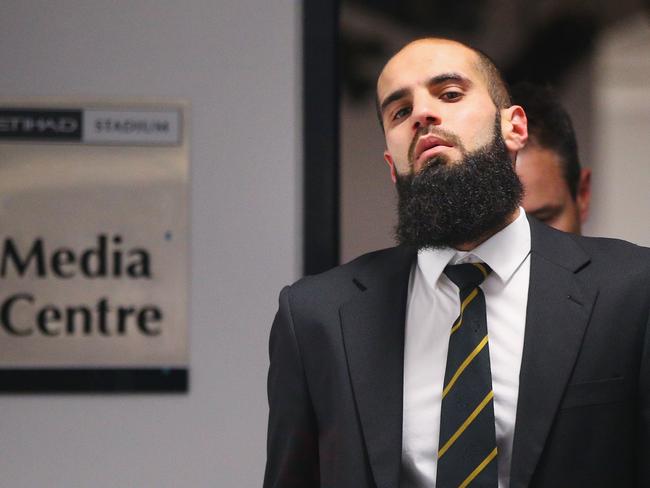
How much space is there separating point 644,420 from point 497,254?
1.06ft

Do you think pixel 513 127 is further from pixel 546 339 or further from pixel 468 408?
pixel 468 408

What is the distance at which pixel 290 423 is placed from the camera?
1.34 m

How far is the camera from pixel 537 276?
129 cm

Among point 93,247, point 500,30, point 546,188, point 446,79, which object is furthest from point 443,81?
point 500,30

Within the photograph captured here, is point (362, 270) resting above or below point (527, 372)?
above

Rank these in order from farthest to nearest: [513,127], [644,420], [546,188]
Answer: [546,188], [513,127], [644,420]

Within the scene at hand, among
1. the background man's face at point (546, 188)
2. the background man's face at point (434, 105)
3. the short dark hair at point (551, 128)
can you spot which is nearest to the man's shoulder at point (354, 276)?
the background man's face at point (434, 105)

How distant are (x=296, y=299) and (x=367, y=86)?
1.06m

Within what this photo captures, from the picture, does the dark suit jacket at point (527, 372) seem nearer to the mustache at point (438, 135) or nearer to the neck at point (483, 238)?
the neck at point (483, 238)

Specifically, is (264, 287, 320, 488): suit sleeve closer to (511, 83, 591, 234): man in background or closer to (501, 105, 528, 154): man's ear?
(501, 105, 528, 154): man's ear

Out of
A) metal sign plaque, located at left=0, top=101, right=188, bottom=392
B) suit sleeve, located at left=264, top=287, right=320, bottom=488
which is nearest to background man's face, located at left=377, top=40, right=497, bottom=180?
suit sleeve, located at left=264, top=287, right=320, bottom=488

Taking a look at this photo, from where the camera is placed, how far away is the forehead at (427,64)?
1347 millimetres

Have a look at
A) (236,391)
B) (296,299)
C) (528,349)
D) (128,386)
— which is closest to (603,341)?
(528,349)

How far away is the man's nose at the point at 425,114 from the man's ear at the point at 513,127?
0.49ft
